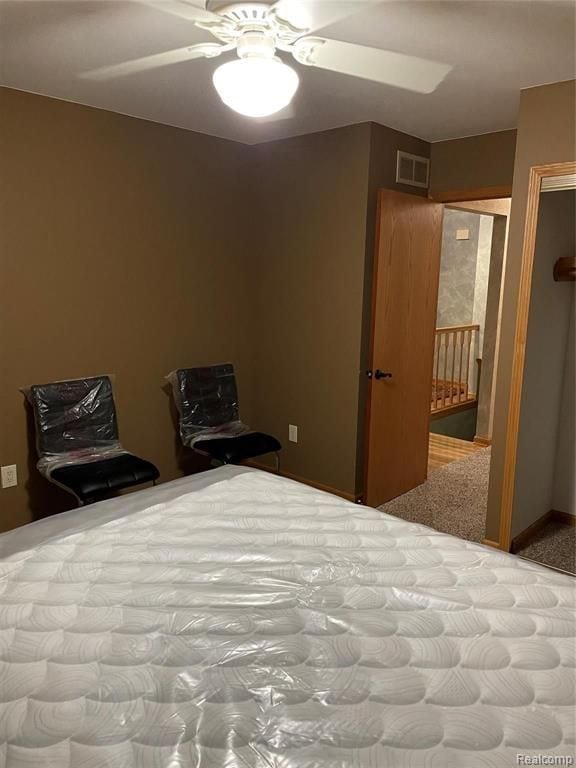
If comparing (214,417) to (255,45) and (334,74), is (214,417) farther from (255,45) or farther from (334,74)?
(255,45)

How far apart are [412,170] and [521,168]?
103 centimetres

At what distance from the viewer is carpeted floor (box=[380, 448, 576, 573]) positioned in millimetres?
3332

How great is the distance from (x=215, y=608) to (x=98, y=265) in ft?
8.15

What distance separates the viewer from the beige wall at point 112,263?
3.08 metres

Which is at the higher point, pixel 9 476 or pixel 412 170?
pixel 412 170

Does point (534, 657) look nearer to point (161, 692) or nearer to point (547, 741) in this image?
point (547, 741)

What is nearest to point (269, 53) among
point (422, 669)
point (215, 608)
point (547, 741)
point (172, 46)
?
point (172, 46)

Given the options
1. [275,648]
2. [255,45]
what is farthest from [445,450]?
[275,648]

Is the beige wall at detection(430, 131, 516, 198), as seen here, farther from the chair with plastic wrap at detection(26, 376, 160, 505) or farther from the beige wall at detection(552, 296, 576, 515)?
the chair with plastic wrap at detection(26, 376, 160, 505)

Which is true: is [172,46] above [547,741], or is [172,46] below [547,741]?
above

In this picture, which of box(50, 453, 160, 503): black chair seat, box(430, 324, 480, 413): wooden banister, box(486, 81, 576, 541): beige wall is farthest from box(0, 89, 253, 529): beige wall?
box(430, 324, 480, 413): wooden banister

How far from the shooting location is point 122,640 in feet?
4.44

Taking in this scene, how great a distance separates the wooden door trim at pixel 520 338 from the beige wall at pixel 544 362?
2.6 inches

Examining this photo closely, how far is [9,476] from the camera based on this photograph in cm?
315
